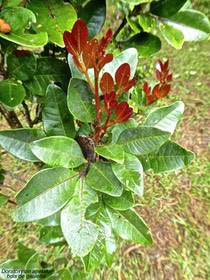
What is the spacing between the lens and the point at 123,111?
23.5 inches

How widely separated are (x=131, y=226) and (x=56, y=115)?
0.42 metres

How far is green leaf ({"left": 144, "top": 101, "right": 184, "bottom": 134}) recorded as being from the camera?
0.79 meters

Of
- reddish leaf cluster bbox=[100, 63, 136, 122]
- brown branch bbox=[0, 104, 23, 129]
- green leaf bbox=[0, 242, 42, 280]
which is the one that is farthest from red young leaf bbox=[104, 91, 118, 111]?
green leaf bbox=[0, 242, 42, 280]

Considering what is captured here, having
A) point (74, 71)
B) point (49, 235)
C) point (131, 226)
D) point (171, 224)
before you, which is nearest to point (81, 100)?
point (74, 71)

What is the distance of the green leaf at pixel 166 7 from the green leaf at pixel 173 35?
1.1 inches

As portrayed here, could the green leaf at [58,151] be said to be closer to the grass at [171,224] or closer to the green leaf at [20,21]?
the green leaf at [20,21]

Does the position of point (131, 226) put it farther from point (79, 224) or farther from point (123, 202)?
point (79, 224)

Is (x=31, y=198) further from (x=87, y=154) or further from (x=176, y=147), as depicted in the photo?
(x=176, y=147)

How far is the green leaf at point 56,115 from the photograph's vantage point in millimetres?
702

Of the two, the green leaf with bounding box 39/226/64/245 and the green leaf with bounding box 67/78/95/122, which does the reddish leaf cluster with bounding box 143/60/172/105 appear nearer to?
the green leaf with bounding box 67/78/95/122

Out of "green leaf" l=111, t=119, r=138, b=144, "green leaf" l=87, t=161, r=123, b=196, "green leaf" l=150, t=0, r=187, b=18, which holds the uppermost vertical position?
"green leaf" l=150, t=0, r=187, b=18

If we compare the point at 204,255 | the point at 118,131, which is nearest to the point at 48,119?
the point at 118,131

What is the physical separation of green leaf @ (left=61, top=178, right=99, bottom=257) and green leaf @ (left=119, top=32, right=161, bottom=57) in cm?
39

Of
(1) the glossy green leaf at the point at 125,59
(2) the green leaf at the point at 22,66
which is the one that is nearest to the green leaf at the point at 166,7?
(1) the glossy green leaf at the point at 125,59
